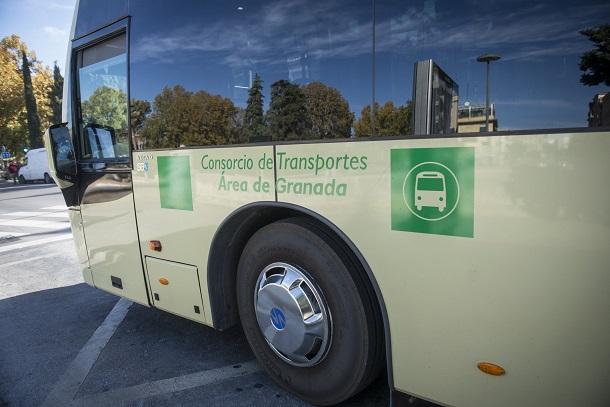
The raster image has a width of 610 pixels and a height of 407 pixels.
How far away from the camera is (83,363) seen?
3.50m

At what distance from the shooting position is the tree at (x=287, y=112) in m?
2.40

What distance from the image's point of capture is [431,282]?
6.59 ft

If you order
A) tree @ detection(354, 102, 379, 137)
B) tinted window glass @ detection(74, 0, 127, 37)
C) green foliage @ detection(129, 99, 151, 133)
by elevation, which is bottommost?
tree @ detection(354, 102, 379, 137)

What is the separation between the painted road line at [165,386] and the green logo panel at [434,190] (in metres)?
1.87

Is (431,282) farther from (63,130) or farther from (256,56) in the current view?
(63,130)

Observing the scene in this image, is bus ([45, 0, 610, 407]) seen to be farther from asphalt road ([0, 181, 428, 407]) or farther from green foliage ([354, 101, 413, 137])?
asphalt road ([0, 181, 428, 407])

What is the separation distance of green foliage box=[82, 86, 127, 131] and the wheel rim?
175 centimetres

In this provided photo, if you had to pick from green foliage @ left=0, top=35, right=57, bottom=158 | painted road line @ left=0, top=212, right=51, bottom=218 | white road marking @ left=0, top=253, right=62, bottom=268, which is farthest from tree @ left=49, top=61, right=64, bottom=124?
white road marking @ left=0, top=253, right=62, bottom=268

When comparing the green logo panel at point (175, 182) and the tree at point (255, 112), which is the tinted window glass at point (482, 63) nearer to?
the tree at point (255, 112)

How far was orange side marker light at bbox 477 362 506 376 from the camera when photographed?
1.88 metres

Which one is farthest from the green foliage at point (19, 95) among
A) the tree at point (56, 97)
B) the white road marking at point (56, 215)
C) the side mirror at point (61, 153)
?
the side mirror at point (61, 153)

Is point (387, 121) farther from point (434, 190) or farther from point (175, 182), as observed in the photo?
point (175, 182)

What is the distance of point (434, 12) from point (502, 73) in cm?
40

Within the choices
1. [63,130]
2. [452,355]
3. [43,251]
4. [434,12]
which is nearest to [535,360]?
[452,355]
